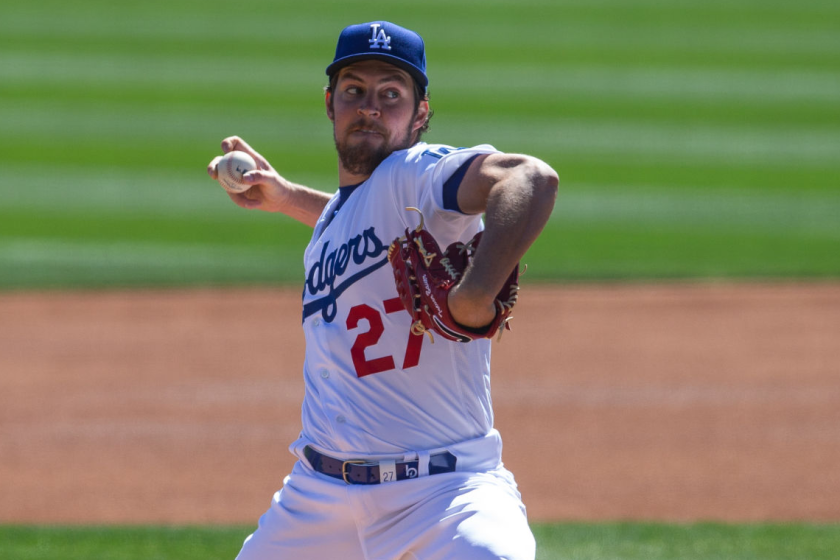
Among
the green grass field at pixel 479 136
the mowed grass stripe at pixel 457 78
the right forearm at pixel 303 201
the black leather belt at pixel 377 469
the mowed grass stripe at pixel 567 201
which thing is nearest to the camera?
the black leather belt at pixel 377 469

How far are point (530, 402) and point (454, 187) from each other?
16.9 ft

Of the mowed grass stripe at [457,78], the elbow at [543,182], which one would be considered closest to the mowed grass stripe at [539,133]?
the mowed grass stripe at [457,78]

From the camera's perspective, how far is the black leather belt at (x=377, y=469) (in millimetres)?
3039

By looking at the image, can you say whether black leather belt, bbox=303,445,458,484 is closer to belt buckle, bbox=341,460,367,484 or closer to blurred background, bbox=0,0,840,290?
belt buckle, bbox=341,460,367,484

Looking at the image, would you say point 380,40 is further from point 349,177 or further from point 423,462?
point 423,462

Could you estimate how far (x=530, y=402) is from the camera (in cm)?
783

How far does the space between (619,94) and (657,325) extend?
8735mm

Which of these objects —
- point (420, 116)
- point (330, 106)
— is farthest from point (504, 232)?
point (330, 106)

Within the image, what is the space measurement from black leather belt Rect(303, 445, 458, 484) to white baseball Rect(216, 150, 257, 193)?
40.8 inches

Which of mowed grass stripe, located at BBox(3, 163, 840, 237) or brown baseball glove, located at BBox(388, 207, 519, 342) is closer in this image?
brown baseball glove, located at BBox(388, 207, 519, 342)

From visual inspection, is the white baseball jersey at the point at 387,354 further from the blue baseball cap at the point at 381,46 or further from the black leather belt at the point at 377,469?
the blue baseball cap at the point at 381,46

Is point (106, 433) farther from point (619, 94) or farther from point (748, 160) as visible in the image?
point (619, 94)

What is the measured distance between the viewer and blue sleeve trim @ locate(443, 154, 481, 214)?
9.24 ft

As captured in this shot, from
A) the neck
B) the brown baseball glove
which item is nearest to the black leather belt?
the brown baseball glove
